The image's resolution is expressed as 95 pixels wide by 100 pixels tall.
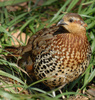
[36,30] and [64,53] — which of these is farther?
[36,30]

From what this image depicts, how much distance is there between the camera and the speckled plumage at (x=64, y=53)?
10.5 feet

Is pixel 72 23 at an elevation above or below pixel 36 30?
above

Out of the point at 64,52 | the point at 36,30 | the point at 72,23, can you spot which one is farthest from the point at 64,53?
the point at 36,30

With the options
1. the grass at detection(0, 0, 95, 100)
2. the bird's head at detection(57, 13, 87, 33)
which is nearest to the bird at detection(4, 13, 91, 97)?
the bird's head at detection(57, 13, 87, 33)

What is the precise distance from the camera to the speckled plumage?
10.5ft

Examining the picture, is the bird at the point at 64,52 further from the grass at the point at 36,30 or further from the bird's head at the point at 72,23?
the grass at the point at 36,30

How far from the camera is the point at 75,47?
3215 millimetres

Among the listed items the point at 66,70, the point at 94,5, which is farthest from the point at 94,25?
the point at 66,70

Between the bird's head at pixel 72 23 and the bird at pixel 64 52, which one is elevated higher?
the bird's head at pixel 72 23

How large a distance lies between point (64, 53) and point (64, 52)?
0.04ft

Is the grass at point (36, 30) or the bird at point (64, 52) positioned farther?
the grass at point (36, 30)

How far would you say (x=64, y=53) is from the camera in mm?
3211

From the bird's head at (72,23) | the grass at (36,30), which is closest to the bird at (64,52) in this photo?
the bird's head at (72,23)

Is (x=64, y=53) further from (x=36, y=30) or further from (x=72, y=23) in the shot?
(x=36, y=30)
